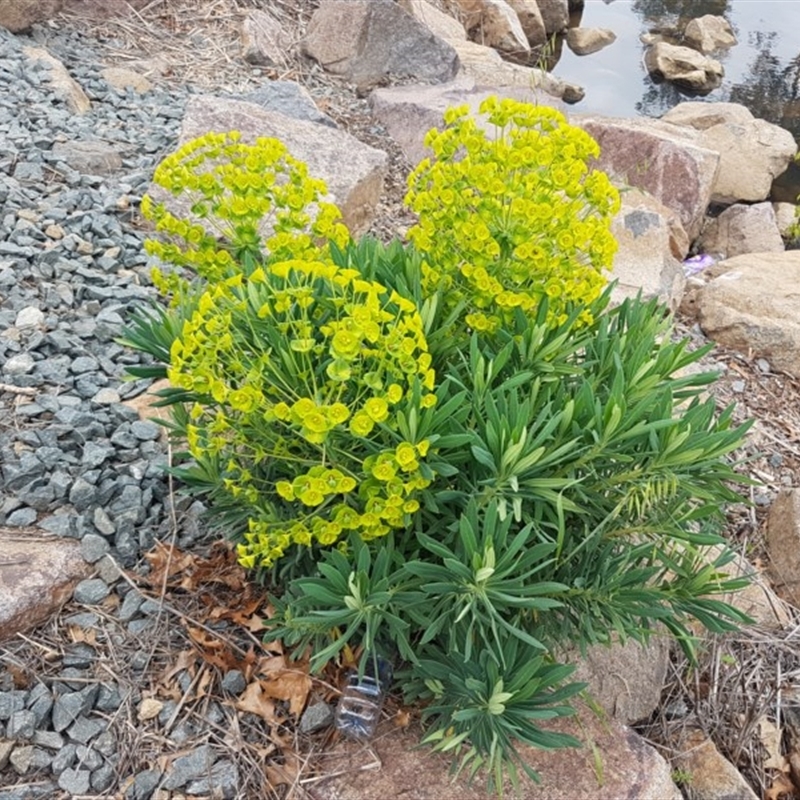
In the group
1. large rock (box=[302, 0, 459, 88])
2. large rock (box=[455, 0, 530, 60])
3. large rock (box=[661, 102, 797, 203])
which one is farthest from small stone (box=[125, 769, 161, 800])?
large rock (box=[455, 0, 530, 60])

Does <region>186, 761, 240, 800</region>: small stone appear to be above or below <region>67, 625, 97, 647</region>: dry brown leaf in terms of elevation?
below

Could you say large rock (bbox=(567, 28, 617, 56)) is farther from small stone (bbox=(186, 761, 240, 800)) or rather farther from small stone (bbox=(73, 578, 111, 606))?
small stone (bbox=(186, 761, 240, 800))

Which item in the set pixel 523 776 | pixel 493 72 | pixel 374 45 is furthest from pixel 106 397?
pixel 493 72

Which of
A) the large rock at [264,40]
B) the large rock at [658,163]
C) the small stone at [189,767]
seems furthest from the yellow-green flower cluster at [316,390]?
the large rock at [264,40]

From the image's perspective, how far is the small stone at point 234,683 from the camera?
2076 mm

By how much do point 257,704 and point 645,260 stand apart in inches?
126

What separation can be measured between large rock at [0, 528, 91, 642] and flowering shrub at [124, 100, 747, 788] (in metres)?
0.42

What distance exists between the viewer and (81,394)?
8.75ft

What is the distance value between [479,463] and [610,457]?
0.94 ft

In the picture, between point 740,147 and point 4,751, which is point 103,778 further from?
point 740,147

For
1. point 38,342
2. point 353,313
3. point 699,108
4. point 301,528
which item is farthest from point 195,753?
point 699,108

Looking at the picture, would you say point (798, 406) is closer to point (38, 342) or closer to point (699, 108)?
point (38, 342)

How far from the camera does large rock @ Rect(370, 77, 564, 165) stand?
17.8 ft

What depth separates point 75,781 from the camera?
188 cm
